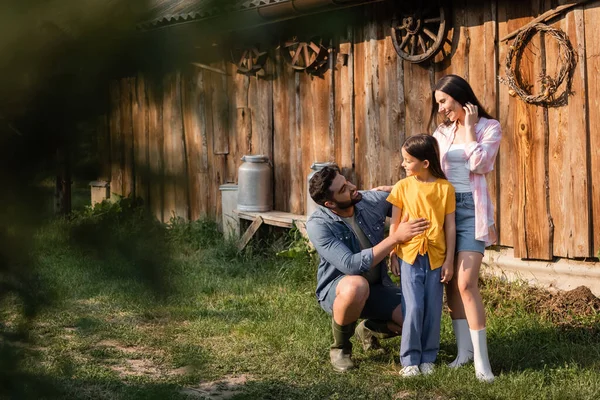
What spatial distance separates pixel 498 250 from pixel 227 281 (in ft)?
8.24

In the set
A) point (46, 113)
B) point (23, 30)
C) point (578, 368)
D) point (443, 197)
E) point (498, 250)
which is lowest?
point (578, 368)

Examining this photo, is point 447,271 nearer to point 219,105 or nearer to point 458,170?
point 458,170

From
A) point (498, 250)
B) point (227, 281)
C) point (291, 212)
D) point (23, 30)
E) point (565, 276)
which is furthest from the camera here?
point (291, 212)

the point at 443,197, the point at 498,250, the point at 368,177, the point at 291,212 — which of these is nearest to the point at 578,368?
the point at 443,197

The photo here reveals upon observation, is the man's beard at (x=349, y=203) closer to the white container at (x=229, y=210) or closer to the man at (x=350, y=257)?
the man at (x=350, y=257)

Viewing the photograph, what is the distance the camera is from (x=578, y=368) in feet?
16.0

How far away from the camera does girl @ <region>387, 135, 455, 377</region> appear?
15.6ft

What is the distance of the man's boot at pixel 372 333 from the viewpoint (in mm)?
5285

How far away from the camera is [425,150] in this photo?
187 inches

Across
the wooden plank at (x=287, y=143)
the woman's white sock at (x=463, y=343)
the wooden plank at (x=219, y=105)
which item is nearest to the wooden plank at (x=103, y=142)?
the wooden plank at (x=219, y=105)

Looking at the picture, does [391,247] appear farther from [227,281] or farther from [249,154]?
[249,154]

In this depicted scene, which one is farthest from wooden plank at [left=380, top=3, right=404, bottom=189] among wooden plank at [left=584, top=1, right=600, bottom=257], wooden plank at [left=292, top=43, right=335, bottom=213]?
wooden plank at [left=584, top=1, right=600, bottom=257]

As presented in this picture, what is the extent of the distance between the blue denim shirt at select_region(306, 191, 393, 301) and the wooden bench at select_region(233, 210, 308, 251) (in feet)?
10.1

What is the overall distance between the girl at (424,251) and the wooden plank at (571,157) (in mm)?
1835
